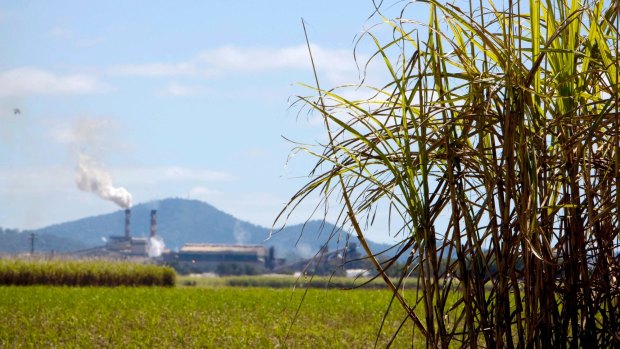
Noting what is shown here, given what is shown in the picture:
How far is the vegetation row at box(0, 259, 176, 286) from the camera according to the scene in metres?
25.9

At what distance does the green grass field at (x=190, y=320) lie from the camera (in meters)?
9.98

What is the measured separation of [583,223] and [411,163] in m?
0.76

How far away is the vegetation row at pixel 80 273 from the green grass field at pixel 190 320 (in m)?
8.32

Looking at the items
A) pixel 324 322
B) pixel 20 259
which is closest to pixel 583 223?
pixel 324 322

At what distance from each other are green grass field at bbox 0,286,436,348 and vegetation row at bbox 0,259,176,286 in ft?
27.3

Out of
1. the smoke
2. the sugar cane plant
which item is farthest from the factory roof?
the sugar cane plant

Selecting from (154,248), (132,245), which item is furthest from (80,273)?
(154,248)

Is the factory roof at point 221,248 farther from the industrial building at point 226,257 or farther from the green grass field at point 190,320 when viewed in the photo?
the green grass field at point 190,320

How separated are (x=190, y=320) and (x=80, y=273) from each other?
48.6ft

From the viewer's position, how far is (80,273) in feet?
86.1

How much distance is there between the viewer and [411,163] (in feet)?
11.1

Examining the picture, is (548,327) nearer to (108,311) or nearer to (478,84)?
(478,84)

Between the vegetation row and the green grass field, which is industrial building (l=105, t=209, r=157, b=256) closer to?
the vegetation row

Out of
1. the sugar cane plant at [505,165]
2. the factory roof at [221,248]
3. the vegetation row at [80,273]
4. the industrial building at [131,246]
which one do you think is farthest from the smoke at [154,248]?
the sugar cane plant at [505,165]
